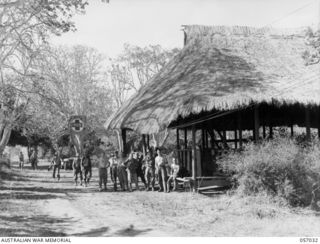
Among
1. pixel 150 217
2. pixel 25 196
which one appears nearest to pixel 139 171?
pixel 25 196

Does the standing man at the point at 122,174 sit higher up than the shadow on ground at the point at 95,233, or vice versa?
the standing man at the point at 122,174

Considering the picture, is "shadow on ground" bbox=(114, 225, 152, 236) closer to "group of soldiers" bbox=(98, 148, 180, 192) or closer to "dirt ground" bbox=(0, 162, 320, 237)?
"dirt ground" bbox=(0, 162, 320, 237)

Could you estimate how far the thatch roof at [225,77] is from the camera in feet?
51.5

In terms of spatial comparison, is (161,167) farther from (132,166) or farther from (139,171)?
(139,171)

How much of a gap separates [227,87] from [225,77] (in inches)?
27.4

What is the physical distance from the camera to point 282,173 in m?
12.4

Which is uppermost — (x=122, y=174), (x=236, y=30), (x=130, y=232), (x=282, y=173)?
(x=236, y=30)

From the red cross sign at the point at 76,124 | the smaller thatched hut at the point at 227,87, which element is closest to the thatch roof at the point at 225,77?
the smaller thatched hut at the point at 227,87

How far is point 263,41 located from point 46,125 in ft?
81.3

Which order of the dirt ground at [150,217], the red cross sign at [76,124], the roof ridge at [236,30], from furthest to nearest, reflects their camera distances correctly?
1. the red cross sign at [76,124]
2. the roof ridge at [236,30]
3. the dirt ground at [150,217]

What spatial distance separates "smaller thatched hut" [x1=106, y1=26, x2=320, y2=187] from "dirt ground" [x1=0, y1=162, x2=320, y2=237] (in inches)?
110

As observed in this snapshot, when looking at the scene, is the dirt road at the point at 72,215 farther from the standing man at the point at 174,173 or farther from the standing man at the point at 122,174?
the standing man at the point at 174,173

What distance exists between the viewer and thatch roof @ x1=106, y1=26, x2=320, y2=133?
1569 centimetres

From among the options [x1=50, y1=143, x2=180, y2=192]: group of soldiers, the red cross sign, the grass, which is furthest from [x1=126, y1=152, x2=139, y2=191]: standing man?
the grass
